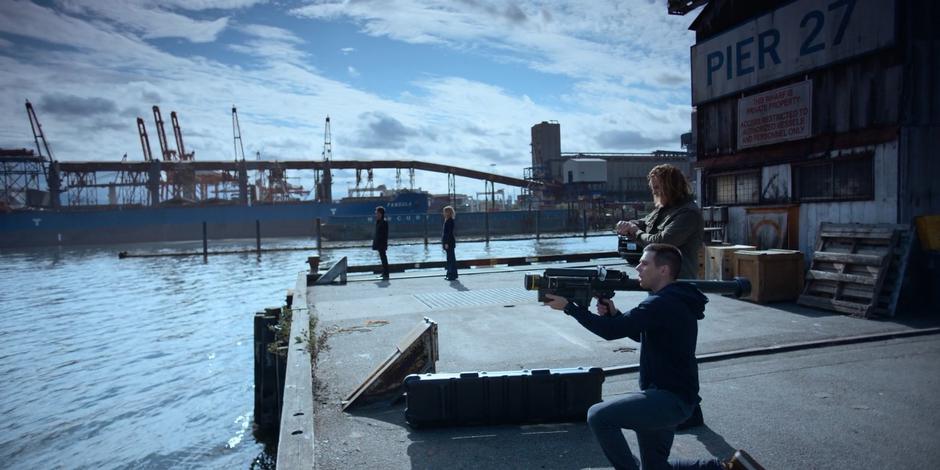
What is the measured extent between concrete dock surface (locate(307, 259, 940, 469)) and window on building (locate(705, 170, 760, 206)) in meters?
3.84

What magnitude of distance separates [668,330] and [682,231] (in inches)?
58.5

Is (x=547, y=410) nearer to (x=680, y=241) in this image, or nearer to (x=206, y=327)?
(x=680, y=241)

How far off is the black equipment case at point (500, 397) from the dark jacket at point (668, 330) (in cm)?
161

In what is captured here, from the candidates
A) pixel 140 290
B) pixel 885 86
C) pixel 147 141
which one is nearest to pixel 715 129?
pixel 885 86

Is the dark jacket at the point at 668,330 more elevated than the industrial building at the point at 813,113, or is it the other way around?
the industrial building at the point at 813,113

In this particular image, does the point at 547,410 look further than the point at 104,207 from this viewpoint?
No

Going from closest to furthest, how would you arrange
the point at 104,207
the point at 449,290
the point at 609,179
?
the point at 449,290, the point at 104,207, the point at 609,179

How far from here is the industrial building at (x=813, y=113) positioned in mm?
9211

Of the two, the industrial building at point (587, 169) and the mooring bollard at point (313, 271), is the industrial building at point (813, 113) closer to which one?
the mooring bollard at point (313, 271)

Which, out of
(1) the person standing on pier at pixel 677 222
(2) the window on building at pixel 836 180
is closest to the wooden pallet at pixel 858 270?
(2) the window on building at pixel 836 180

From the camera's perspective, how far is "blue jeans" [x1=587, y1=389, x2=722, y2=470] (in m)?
2.99

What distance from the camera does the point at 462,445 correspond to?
173 inches

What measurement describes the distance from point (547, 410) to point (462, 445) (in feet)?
2.64

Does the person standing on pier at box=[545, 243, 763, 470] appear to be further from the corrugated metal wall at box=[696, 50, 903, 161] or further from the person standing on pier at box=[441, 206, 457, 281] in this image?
the person standing on pier at box=[441, 206, 457, 281]
